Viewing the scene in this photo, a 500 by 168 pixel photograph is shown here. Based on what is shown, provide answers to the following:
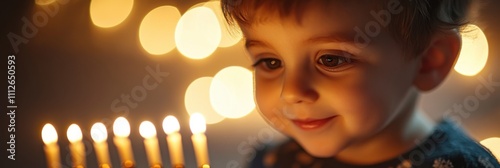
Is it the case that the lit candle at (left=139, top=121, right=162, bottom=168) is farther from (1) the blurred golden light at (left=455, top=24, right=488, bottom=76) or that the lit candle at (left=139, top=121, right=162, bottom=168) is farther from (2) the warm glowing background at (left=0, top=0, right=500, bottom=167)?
(1) the blurred golden light at (left=455, top=24, right=488, bottom=76)

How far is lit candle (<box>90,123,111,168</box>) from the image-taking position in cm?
117

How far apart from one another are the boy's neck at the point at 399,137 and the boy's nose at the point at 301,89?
0.42ft

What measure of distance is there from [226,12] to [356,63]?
0.83ft

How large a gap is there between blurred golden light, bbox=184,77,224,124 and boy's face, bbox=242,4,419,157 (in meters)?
0.16

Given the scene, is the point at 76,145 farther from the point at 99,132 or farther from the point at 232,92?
the point at 232,92

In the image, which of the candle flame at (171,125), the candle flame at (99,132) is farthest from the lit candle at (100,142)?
the candle flame at (171,125)

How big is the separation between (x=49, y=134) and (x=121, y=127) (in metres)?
0.13

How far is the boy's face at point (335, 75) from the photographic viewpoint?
3.28 ft

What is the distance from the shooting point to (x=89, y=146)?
1203 millimetres

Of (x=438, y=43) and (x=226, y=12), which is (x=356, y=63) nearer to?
(x=438, y=43)

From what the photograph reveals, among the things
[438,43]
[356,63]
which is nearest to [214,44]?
[356,63]
